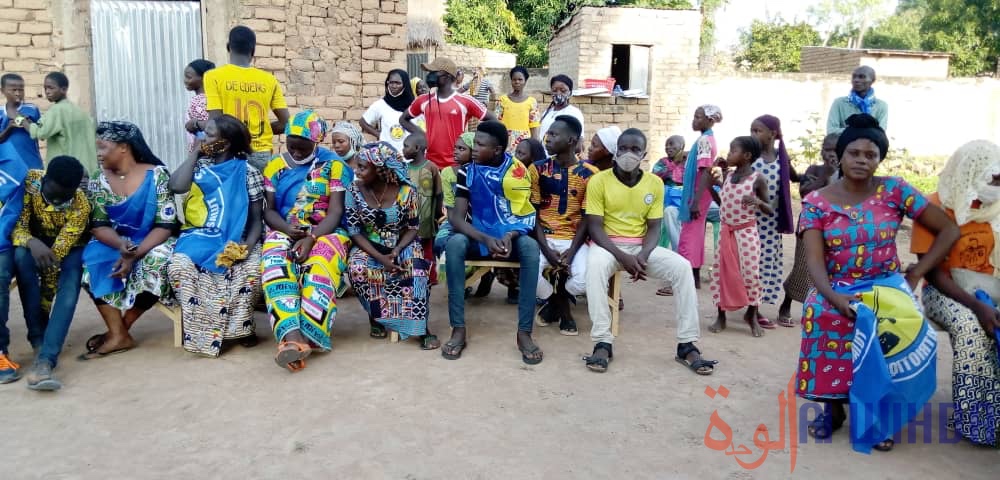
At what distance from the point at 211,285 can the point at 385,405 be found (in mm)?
1508

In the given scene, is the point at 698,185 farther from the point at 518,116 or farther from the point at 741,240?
the point at 518,116

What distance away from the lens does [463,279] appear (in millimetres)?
4812

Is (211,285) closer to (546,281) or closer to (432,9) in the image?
(546,281)

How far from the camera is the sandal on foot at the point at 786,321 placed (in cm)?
552

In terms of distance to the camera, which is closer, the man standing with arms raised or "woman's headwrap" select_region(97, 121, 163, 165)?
"woman's headwrap" select_region(97, 121, 163, 165)

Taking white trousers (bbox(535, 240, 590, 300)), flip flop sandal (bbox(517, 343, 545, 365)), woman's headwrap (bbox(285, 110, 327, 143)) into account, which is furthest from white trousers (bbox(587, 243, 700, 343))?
woman's headwrap (bbox(285, 110, 327, 143))

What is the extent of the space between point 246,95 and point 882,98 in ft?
55.1

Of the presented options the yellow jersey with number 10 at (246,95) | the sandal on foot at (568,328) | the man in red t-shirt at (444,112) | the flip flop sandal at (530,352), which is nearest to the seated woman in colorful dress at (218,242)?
the yellow jersey with number 10 at (246,95)

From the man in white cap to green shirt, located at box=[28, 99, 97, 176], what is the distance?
4301mm

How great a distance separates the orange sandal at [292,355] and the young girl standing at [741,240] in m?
2.81

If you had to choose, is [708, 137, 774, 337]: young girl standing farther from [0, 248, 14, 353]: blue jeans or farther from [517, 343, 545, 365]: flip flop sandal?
[0, 248, 14, 353]: blue jeans

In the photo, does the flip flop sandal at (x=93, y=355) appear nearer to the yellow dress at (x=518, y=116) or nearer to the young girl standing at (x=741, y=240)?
the young girl standing at (x=741, y=240)

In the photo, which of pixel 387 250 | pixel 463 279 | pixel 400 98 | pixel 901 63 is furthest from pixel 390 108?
pixel 901 63

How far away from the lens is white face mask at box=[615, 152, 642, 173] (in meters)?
4.64
